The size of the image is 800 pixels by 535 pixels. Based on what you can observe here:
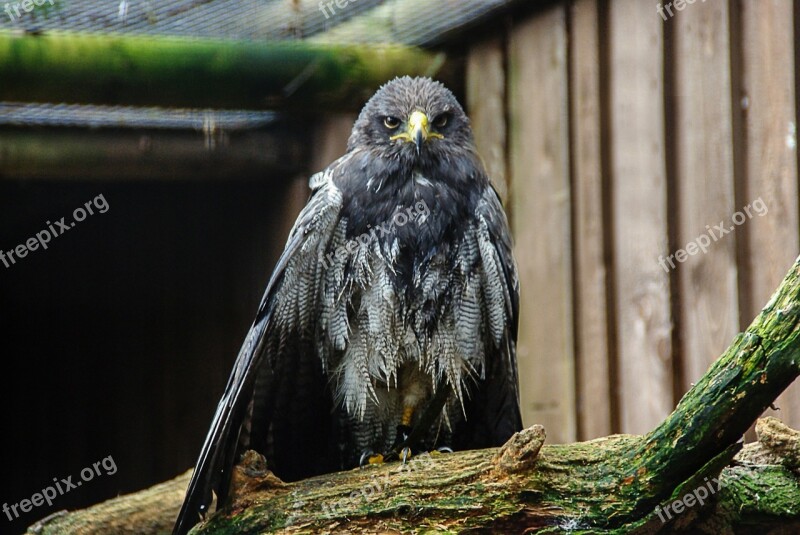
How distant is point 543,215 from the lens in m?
5.35

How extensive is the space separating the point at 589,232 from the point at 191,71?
2259mm

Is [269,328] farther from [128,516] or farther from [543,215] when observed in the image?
[543,215]

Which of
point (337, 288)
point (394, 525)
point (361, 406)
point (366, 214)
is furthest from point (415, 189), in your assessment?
point (394, 525)

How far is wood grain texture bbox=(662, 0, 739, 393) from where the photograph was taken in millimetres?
4262

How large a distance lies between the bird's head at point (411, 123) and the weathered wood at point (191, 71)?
764 mm

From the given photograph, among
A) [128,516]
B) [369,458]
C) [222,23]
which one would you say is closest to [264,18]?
[222,23]

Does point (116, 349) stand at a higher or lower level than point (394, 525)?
higher

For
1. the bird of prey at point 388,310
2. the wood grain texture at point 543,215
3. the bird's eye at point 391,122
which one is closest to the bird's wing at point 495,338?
the bird of prey at point 388,310

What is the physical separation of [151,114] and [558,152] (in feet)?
8.07

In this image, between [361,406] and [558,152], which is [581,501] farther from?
[558,152]

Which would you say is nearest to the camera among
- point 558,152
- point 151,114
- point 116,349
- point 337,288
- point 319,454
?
point 337,288

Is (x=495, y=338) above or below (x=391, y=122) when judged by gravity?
below

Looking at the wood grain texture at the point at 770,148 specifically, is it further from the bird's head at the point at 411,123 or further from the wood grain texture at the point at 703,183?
the bird's head at the point at 411,123

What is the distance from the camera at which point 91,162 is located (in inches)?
228
